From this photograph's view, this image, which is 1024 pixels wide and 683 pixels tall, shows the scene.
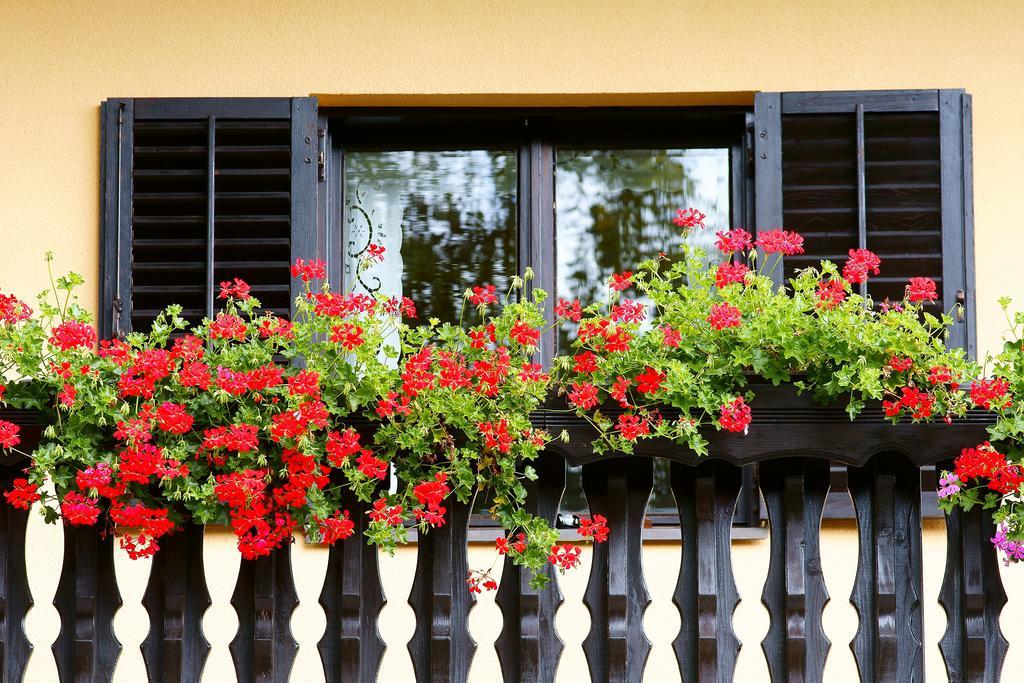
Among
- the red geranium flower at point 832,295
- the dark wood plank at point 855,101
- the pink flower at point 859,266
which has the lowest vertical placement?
the red geranium flower at point 832,295

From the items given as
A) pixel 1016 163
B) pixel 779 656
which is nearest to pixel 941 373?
pixel 779 656

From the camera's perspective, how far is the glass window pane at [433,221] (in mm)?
4402

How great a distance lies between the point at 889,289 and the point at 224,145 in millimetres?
2519

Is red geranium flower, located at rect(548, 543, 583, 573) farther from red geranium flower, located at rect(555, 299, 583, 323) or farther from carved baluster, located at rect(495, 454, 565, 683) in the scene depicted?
red geranium flower, located at rect(555, 299, 583, 323)

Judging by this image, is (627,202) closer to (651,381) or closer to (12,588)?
(651,381)

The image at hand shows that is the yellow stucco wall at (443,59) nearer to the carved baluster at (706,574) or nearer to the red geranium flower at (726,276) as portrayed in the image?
the carved baluster at (706,574)

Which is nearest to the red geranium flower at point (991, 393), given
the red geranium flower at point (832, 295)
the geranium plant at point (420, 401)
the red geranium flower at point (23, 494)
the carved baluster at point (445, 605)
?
the geranium plant at point (420, 401)

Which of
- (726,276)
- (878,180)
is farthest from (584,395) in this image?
(878,180)

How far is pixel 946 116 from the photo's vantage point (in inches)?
163

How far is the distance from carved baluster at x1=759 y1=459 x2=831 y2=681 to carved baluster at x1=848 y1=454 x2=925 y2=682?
9 centimetres

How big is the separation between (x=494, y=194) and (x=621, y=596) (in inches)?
86.4

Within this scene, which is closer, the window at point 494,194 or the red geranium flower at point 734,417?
the red geranium flower at point 734,417

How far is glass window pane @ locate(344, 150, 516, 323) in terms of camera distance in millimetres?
4402

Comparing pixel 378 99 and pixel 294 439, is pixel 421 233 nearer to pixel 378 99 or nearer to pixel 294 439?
pixel 378 99
